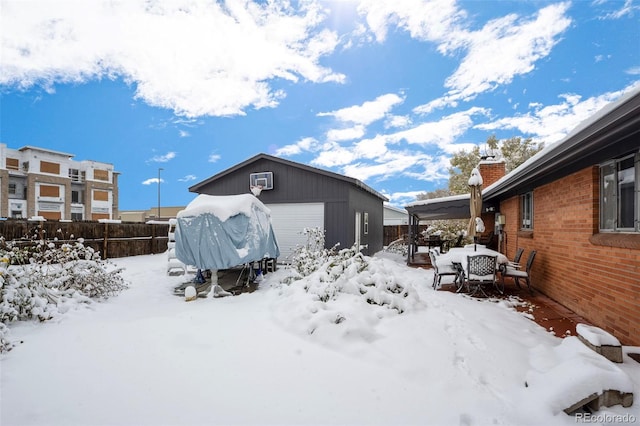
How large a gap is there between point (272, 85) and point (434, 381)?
1059cm

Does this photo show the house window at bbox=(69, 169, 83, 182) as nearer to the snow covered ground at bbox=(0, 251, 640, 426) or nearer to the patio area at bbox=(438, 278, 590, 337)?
the snow covered ground at bbox=(0, 251, 640, 426)

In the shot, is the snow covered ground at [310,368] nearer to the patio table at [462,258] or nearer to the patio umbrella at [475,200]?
the patio table at [462,258]

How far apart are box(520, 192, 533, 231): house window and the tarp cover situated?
7454 millimetres

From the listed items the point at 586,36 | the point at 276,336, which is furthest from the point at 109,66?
the point at 586,36

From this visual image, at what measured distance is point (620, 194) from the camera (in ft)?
13.3

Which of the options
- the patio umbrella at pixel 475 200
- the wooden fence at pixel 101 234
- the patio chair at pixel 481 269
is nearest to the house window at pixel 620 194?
the patio chair at pixel 481 269

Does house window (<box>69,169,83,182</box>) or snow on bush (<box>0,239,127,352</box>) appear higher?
house window (<box>69,169,83,182</box>)

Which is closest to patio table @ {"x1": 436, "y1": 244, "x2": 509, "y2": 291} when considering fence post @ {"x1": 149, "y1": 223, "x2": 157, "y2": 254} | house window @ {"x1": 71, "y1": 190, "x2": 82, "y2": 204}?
fence post @ {"x1": 149, "y1": 223, "x2": 157, "y2": 254}

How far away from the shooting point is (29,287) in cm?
475

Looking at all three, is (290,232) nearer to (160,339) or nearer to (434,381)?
(160,339)

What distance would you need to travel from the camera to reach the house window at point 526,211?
303 inches

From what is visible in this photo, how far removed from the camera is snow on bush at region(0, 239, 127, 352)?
170 inches

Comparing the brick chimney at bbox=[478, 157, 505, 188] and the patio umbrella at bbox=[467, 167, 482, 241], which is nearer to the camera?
the patio umbrella at bbox=[467, 167, 482, 241]

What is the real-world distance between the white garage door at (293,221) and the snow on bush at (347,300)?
658 centimetres
